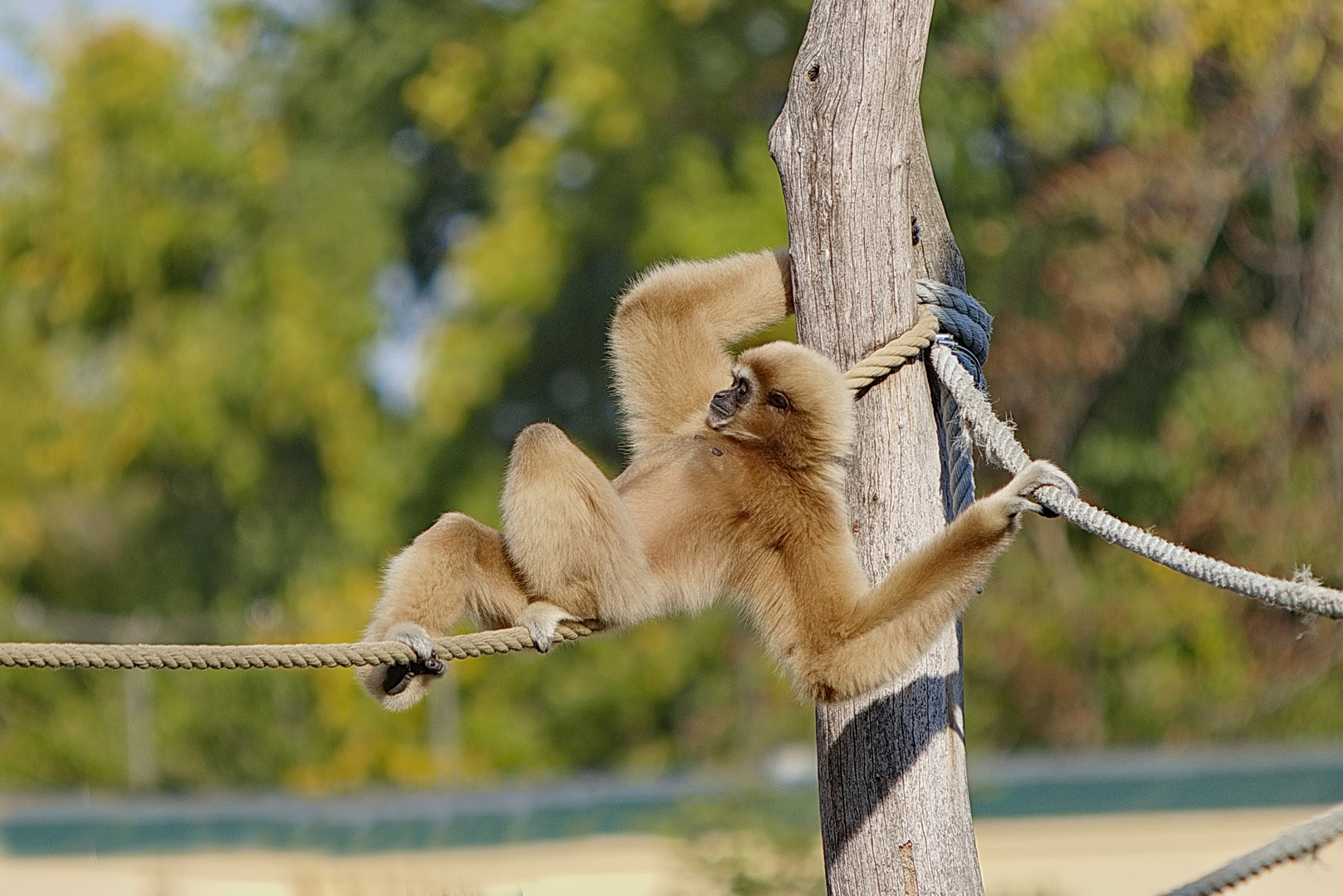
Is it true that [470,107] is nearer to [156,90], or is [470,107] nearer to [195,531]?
[156,90]

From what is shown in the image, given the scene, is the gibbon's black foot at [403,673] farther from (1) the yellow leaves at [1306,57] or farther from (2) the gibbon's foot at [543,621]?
(1) the yellow leaves at [1306,57]

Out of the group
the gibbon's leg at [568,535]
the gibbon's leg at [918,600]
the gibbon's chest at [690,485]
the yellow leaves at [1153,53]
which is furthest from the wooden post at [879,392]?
the yellow leaves at [1153,53]

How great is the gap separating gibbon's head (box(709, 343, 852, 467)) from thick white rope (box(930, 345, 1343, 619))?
0.78ft

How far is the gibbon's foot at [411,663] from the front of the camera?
3.13 metres

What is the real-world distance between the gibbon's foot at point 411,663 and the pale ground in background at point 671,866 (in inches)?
131

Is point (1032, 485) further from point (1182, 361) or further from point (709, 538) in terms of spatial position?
point (1182, 361)

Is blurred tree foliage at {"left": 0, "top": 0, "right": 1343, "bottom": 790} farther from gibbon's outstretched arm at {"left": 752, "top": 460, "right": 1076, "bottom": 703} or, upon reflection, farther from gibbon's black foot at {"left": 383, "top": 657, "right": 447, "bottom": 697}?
gibbon's outstretched arm at {"left": 752, "top": 460, "right": 1076, "bottom": 703}

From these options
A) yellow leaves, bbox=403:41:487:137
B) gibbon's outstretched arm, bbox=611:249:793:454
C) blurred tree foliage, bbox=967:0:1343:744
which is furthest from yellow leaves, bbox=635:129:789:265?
gibbon's outstretched arm, bbox=611:249:793:454

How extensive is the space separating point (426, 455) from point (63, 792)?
412 centimetres

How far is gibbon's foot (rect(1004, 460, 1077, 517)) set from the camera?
8.88 feet

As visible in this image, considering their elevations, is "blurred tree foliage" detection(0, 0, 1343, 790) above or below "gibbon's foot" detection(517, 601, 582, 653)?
above

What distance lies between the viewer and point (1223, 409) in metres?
10.2

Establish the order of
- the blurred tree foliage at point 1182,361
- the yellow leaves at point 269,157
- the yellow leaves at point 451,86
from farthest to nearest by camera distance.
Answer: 1. the yellow leaves at point 269,157
2. the yellow leaves at point 451,86
3. the blurred tree foliage at point 1182,361

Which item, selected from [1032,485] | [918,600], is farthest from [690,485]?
[1032,485]
